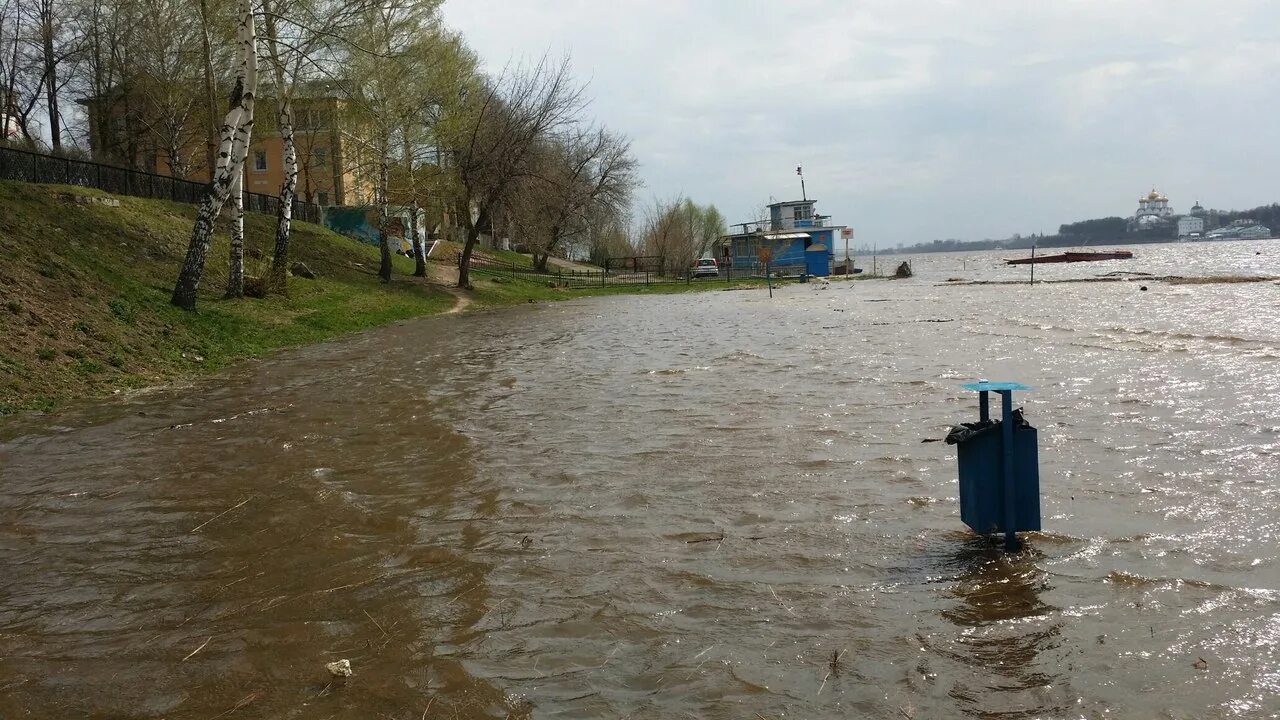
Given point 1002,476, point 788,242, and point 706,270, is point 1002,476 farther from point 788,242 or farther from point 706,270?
point 788,242

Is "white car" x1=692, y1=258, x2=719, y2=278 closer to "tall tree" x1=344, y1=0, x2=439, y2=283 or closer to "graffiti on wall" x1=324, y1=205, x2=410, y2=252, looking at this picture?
"graffiti on wall" x1=324, y1=205, x2=410, y2=252

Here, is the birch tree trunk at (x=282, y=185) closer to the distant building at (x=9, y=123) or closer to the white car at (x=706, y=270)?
the distant building at (x=9, y=123)

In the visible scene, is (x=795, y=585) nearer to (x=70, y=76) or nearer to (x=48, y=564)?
(x=48, y=564)

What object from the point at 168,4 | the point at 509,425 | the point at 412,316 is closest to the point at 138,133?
the point at 168,4

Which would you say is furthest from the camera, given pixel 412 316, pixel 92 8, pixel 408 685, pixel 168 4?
pixel 92 8

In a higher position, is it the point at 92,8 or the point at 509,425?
the point at 92,8

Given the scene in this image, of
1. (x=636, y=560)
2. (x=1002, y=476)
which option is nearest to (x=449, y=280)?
(x=636, y=560)

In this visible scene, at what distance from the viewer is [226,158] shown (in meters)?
19.0

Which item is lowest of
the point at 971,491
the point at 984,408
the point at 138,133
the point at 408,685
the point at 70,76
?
the point at 408,685

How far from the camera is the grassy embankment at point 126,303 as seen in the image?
39.1ft

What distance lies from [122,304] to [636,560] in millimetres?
14117

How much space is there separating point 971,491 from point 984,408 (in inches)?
22.0

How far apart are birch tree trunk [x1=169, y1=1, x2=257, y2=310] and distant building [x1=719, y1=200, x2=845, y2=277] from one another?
50.6m

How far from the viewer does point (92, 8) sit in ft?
117
